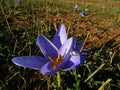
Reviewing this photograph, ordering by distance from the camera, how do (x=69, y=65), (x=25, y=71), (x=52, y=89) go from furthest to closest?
(x=25, y=71)
(x=52, y=89)
(x=69, y=65)

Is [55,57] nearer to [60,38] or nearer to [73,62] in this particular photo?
[60,38]

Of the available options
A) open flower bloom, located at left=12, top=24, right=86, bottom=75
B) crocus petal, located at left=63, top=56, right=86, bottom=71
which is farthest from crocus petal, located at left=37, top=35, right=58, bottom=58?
crocus petal, located at left=63, top=56, right=86, bottom=71

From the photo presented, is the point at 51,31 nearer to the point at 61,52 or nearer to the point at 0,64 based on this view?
the point at 0,64

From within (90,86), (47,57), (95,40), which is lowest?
(95,40)

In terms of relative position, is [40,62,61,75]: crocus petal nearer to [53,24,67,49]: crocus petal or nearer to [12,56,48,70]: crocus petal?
[12,56,48,70]: crocus petal

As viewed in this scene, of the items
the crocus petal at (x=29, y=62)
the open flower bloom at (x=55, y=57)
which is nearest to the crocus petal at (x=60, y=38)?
the open flower bloom at (x=55, y=57)

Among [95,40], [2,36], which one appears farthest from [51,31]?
[2,36]

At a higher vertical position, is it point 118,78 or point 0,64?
point 0,64
